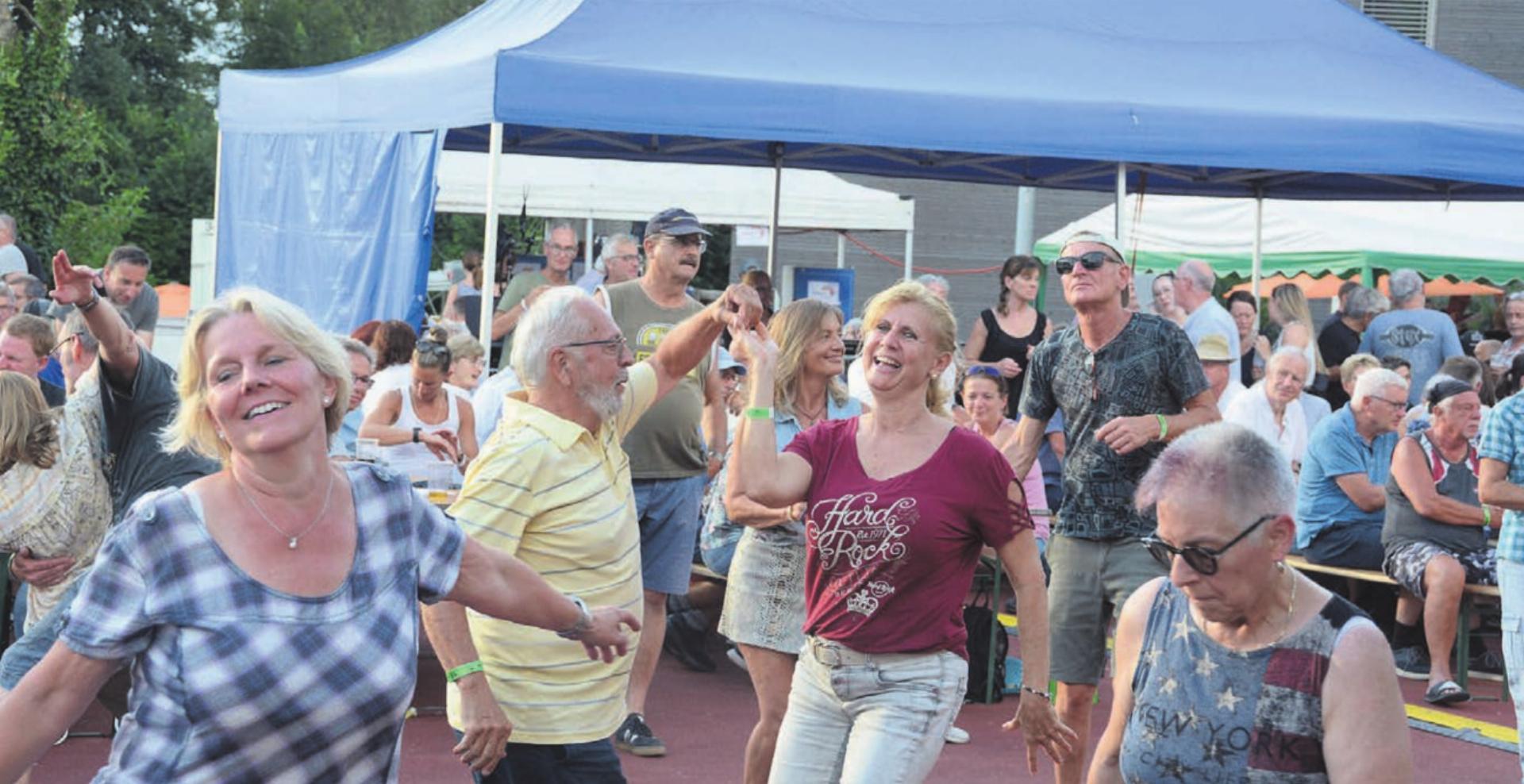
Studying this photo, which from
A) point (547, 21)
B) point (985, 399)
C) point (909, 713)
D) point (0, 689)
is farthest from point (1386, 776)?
point (547, 21)

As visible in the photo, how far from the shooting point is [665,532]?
710 cm

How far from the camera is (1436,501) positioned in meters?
8.95

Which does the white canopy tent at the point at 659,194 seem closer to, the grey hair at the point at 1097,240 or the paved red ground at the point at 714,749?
the paved red ground at the point at 714,749

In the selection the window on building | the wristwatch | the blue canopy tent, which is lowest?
the wristwatch

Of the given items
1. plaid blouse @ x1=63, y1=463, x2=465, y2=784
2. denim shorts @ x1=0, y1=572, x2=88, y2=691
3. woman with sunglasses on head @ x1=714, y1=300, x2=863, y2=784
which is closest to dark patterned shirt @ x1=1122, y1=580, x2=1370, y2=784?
plaid blouse @ x1=63, y1=463, x2=465, y2=784

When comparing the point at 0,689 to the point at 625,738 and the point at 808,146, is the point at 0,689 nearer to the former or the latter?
the point at 625,738

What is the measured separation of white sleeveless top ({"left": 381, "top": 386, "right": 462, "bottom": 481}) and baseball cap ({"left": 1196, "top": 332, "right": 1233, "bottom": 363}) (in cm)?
401

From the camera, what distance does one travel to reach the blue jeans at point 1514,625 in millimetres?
5922

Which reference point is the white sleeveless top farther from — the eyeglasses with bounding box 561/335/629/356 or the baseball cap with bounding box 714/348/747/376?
the eyeglasses with bounding box 561/335/629/356

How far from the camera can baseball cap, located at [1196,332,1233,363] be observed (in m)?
10.0

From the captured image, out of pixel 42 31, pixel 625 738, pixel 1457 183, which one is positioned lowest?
pixel 625 738

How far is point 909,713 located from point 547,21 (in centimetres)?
653

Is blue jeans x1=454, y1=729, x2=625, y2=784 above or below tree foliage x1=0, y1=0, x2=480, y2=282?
below

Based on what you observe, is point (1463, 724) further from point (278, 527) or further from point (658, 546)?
point (278, 527)
